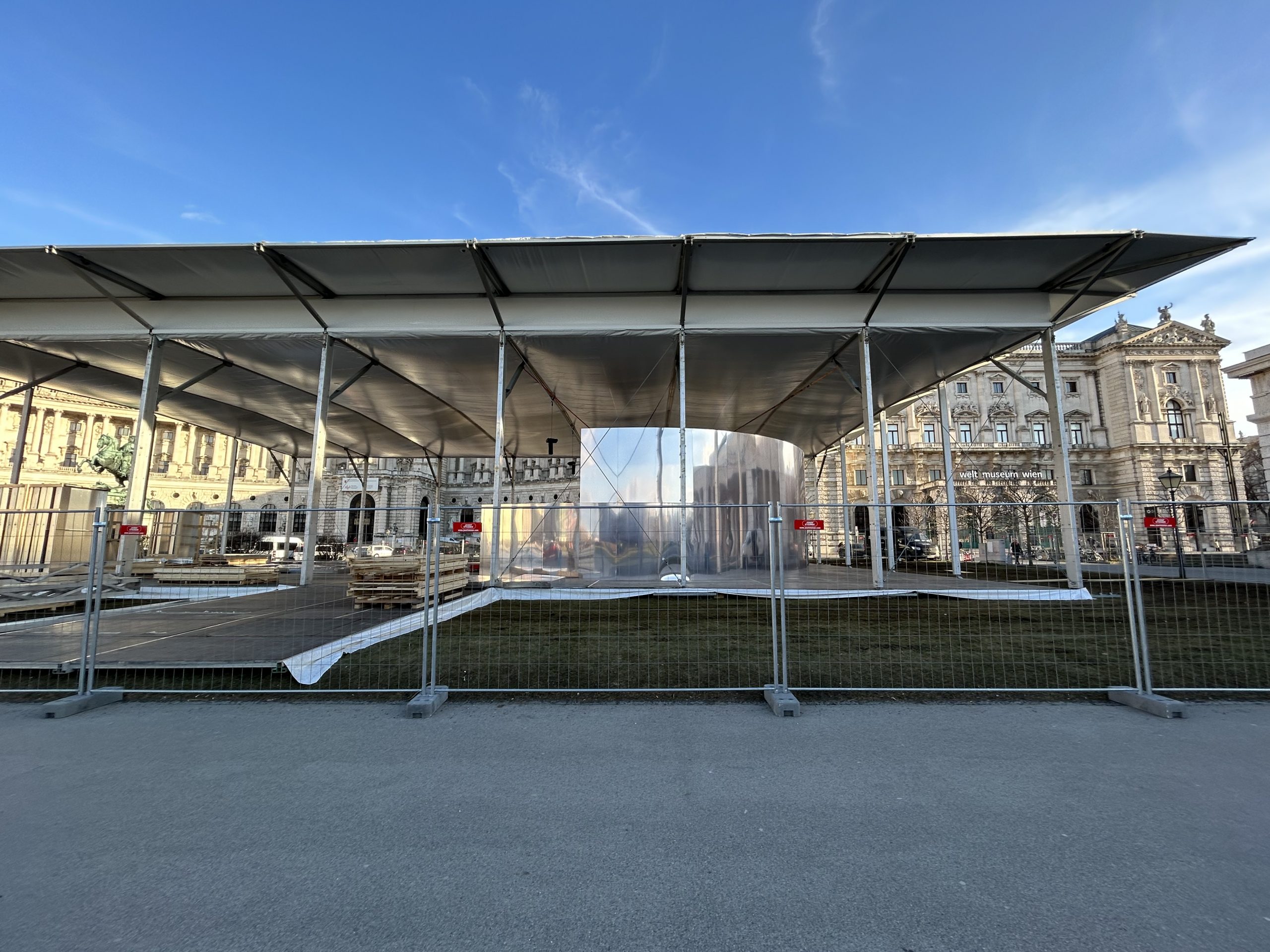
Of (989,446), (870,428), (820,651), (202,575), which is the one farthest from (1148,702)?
(989,446)

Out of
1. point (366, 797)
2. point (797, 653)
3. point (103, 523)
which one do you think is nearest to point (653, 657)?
point (797, 653)

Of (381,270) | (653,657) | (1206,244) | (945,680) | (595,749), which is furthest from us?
(381,270)

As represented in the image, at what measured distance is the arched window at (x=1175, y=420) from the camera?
62219 millimetres

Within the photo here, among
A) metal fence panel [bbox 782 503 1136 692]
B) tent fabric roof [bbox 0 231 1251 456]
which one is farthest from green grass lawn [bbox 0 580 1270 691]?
tent fabric roof [bbox 0 231 1251 456]

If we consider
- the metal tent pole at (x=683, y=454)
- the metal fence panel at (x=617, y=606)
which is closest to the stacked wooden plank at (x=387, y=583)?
the metal fence panel at (x=617, y=606)

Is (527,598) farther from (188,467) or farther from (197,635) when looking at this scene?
(188,467)

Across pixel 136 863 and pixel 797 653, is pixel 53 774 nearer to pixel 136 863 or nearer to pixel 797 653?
pixel 136 863

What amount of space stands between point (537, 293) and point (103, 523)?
1163 centimetres

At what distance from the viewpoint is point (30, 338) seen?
16.0 metres

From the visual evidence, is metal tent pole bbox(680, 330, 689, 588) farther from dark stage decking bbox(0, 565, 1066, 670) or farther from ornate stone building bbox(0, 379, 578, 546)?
ornate stone building bbox(0, 379, 578, 546)

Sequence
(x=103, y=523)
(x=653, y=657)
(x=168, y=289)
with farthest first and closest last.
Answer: (x=168, y=289), (x=653, y=657), (x=103, y=523)

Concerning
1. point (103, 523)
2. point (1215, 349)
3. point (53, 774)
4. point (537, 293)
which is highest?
point (1215, 349)

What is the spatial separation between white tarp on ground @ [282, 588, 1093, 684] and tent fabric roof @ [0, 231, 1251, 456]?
7363 mm

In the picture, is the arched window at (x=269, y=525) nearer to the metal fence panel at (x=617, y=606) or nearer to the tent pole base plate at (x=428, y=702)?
the metal fence panel at (x=617, y=606)
